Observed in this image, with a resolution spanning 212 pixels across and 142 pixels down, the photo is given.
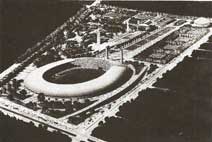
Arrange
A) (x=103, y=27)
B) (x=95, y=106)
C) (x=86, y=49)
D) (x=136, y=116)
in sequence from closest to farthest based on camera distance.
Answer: (x=136, y=116) → (x=95, y=106) → (x=86, y=49) → (x=103, y=27)

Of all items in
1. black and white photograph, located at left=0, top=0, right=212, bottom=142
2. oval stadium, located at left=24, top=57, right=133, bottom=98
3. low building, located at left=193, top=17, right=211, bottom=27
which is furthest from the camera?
low building, located at left=193, top=17, right=211, bottom=27

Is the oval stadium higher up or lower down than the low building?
lower down

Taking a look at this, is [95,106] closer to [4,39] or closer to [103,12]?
[4,39]

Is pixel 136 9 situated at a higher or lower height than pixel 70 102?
higher

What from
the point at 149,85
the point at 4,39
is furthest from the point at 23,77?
the point at 149,85

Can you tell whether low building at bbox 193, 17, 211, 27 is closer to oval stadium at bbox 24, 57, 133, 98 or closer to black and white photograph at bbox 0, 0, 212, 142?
black and white photograph at bbox 0, 0, 212, 142

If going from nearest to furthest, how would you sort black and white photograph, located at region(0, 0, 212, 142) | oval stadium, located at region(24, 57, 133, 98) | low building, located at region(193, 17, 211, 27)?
black and white photograph, located at region(0, 0, 212, 142), oval stadium, located at region(24, 57, 133, 98), low building, located at region(193, 17, 211, 27)

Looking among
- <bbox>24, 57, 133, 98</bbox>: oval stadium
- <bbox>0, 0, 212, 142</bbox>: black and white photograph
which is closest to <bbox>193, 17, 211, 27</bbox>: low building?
<bbox>0, 0, 212, 142</bbox>: black and white photograph

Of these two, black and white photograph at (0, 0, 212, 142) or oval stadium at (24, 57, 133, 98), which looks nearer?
black and white photograph at (0, 0, 212, 142)
